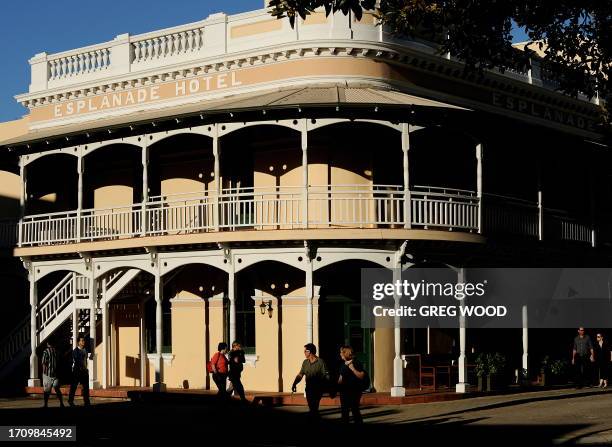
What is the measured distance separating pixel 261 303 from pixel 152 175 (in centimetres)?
499

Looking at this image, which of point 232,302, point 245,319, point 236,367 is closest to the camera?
point 236,367

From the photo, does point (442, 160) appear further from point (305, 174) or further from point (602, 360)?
point (602, 360)

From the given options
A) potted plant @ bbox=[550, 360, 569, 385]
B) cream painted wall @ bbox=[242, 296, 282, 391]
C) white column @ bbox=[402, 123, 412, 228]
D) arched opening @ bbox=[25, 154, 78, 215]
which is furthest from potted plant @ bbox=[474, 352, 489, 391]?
arched opening @ bbox=[25, 154, 78, 215]

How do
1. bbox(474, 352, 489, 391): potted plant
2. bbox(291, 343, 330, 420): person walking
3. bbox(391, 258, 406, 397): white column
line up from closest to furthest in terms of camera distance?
bbox(291, 343, 330, 420): person walking
bbox(391, 258, 406, 397): white column
bbox(474, 352, 489, 391): potted plant

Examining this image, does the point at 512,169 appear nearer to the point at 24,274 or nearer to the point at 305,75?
the point at 305,75

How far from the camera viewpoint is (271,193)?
26562 millimetres

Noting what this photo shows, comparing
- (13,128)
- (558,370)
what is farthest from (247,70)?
(13,128)

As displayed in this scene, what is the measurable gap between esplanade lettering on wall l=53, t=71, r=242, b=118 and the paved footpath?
802 cm

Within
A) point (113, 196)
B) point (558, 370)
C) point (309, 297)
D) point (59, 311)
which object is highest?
point (113, 196)

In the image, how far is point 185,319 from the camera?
3034 cm

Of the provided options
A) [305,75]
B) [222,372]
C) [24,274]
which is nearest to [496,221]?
[305,75]

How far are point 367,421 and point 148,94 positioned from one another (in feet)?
41.4

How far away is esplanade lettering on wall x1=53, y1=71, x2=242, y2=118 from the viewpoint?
29916 millimetres

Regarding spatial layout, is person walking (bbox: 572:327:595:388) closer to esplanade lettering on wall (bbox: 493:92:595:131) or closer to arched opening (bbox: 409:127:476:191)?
arched opening (bbox: 409:127:476:191)
